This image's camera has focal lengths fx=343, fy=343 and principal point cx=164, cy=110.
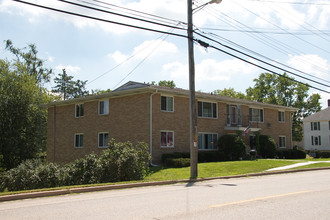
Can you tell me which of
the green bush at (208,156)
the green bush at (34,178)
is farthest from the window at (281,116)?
the green bush at (34,178)

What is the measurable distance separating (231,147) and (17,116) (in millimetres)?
19210

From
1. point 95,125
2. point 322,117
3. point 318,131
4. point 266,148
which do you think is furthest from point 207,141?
point 318,131

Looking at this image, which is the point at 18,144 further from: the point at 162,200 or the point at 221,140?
the point at 162,200

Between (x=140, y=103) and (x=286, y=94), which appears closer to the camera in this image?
(x=140, y=103)

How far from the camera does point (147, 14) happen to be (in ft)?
46.9

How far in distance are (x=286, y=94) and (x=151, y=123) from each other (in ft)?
167

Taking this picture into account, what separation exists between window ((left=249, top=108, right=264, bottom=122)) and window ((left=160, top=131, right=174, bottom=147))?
35.3 feet

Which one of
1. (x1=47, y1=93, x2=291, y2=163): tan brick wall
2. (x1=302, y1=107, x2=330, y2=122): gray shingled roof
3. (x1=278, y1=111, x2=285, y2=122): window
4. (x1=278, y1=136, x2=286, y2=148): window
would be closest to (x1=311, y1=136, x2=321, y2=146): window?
(x1=302, y1=107, x2=330, y2=122): gray shingled roof

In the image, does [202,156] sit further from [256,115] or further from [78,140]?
[78,140]

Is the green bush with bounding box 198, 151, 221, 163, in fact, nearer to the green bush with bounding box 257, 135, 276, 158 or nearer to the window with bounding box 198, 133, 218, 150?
the window with bounding box 198, 133, 218, 150

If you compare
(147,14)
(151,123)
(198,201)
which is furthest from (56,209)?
(151,123)

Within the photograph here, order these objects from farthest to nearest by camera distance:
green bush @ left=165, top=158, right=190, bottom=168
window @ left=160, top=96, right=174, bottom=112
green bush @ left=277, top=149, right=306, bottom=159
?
1. green bush @ left=277, top=149, right=306, bottom=159
2. window @ left=160, top=96, right=174, bottom=112
3. green bush @ left=165, top=158, right=190, bottom=168

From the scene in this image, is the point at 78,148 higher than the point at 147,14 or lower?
lower

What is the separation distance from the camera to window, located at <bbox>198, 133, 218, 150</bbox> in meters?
27.1
